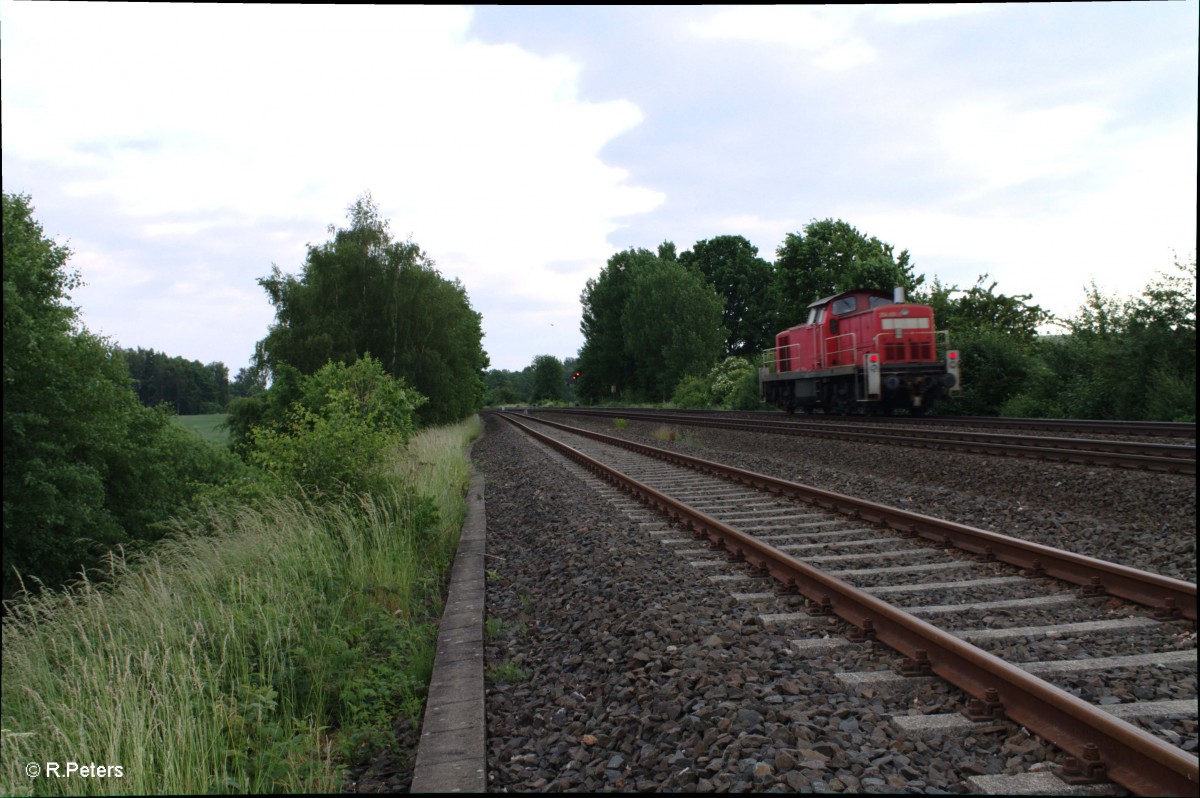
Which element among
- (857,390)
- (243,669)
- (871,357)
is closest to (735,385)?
(857,390)

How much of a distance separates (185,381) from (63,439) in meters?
40.7

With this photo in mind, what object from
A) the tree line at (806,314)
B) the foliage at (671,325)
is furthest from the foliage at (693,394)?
the foliage at (671,325)

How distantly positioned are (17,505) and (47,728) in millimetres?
14059

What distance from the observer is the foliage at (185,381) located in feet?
149

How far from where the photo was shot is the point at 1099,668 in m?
3.82

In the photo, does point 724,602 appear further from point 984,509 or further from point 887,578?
point 984,509

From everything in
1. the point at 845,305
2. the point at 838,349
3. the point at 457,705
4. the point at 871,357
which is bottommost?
the point at 457,705

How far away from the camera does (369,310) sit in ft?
101

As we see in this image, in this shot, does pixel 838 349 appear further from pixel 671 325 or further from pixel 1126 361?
pixel 671 325

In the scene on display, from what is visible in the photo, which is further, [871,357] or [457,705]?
[871,357]

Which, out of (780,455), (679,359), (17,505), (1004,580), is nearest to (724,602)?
(1004,580)

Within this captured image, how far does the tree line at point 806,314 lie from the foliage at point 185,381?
28.2 metres

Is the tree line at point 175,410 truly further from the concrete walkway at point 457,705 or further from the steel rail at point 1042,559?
the steel rail at point 1042,559

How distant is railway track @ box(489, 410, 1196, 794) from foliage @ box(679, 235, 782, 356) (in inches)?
2379
